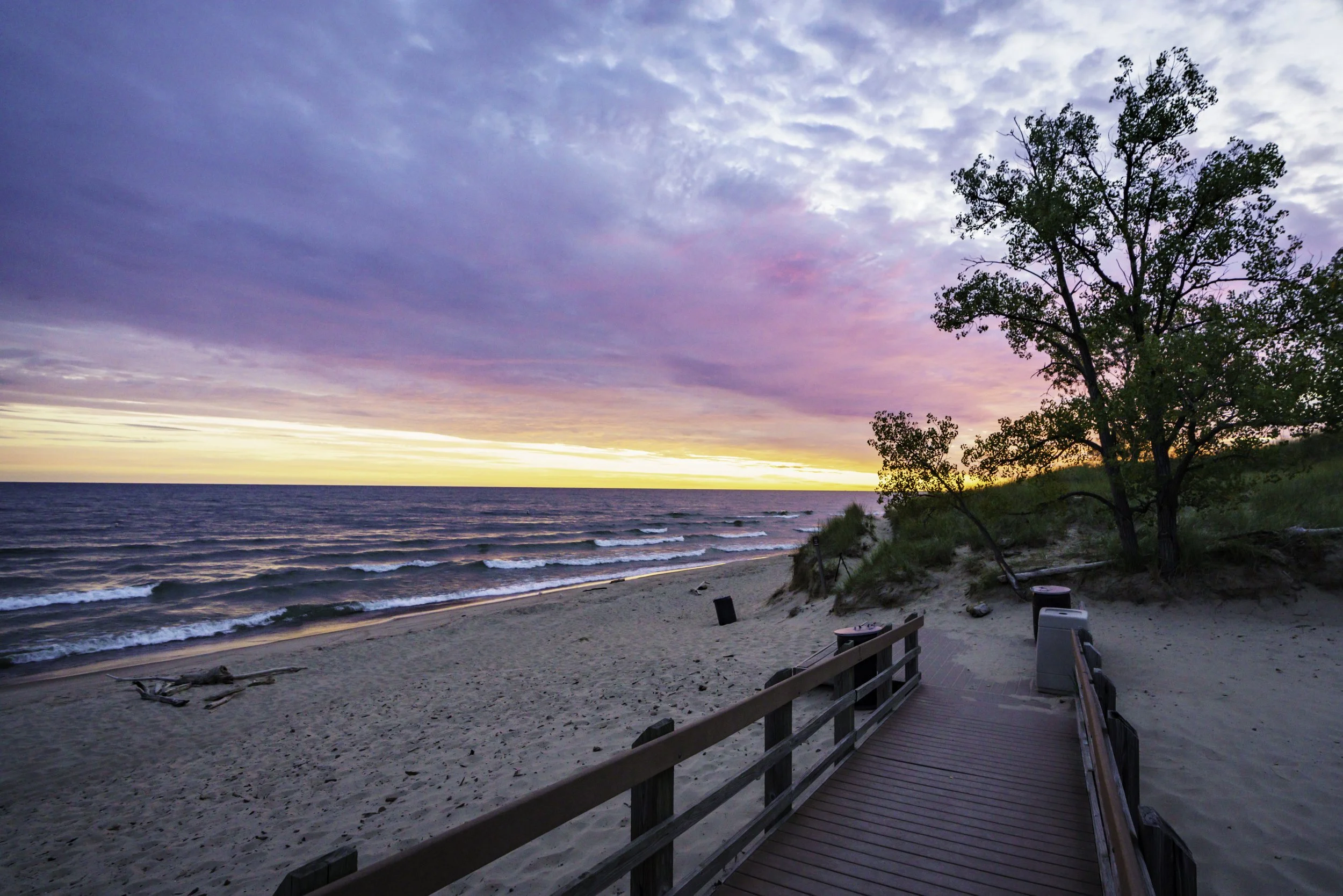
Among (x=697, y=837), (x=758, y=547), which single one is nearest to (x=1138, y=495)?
(x=697, y=837)

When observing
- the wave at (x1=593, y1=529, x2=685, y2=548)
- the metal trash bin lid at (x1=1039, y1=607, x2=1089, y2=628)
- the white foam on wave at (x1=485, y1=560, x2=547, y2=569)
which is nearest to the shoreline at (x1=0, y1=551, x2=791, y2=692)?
the white foam on wave at (x1=485, y1=560, x2=547, y2=569)

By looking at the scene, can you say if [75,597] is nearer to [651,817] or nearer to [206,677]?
[206,677]

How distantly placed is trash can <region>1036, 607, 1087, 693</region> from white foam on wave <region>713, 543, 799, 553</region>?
3627cm

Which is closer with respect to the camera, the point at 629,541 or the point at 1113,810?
the point at 1113,810

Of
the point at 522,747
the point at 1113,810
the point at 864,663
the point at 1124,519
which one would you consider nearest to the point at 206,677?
the point at 522,747

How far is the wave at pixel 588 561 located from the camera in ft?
117

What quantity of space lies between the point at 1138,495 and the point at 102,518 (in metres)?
79.2

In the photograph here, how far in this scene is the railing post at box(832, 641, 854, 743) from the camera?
5621 millimetres

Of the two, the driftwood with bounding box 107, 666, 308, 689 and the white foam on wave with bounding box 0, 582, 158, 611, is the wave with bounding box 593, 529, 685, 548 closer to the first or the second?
the white foam on wave with bounding box 0, 582, 158, 611

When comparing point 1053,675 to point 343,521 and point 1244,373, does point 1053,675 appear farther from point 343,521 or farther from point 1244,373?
point 343,521

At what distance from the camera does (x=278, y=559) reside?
3597 cm

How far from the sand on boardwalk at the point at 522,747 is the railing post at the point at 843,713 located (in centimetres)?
102

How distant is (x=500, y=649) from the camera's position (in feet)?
52.4

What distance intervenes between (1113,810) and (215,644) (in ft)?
74.5
